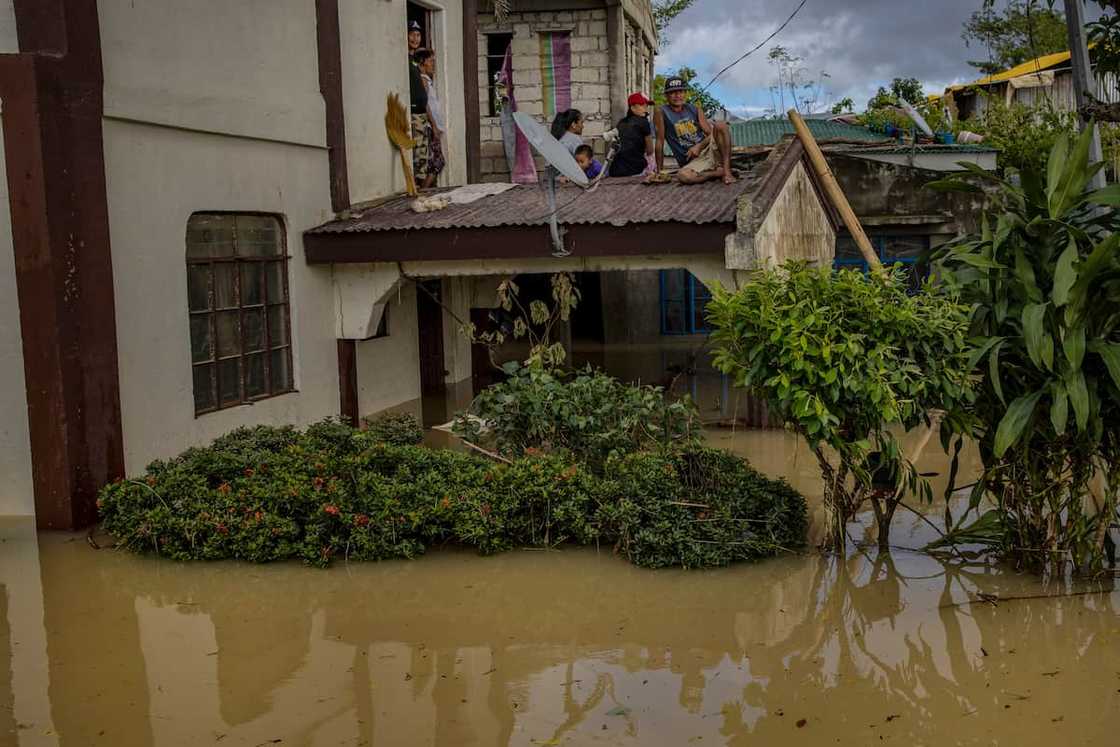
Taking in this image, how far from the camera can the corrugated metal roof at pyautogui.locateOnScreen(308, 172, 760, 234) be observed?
1155 centimetres

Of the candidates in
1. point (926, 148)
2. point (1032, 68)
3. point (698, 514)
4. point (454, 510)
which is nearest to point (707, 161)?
point (698, 514)

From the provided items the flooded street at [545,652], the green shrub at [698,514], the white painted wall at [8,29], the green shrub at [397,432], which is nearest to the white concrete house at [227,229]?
the white painted wall at [8,29]

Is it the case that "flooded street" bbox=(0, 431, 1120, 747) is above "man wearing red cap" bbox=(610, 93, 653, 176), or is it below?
below

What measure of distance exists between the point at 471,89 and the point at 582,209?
5.09 metres

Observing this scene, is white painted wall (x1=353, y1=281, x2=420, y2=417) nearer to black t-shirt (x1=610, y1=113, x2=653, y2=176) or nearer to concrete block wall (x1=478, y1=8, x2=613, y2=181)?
black t-shirt (x1=610, y1=113, x2=653, y2=176)

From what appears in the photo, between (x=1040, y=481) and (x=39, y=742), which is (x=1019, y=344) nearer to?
(x=1040, y=481)

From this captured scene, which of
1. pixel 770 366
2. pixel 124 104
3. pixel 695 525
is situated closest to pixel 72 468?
pixel 124 104

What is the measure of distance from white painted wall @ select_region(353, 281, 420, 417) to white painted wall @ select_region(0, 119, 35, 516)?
15.9 ft

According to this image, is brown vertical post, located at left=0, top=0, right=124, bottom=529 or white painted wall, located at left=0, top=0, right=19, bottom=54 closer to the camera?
brown vertical post, located at left=0, top=0, right=124, bottom=529

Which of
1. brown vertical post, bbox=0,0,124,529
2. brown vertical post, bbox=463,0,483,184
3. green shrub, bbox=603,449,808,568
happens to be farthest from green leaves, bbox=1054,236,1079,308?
brown vertical post, bbox=463,0,483,184

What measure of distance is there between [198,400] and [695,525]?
468 cm

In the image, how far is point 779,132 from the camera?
2575cm

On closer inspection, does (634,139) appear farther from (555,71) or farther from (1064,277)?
(1064,277)

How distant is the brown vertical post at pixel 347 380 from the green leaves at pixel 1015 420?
739 centimetres
